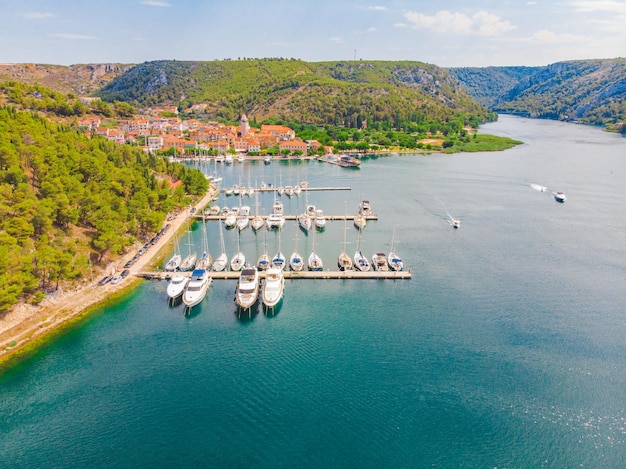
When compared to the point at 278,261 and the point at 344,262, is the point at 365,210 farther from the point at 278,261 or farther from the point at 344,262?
the point at 278,261

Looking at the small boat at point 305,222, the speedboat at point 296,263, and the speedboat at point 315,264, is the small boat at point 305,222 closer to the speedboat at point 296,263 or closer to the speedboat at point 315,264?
the speedboat at point 315,264

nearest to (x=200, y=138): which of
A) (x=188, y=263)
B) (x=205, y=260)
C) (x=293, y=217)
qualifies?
(x=293, y=217)

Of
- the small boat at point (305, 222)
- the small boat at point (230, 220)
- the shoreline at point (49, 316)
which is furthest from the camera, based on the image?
the small boat at point (230, 220)

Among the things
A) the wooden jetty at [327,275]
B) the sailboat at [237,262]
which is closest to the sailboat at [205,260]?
the wooden jetty at [327,275]

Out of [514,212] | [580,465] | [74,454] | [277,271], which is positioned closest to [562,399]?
[580,465]

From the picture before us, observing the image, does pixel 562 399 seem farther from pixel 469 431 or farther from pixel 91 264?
pixel 91 264

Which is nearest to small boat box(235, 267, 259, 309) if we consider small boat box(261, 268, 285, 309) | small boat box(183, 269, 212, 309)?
small boat box(261, 268, 285, 309)

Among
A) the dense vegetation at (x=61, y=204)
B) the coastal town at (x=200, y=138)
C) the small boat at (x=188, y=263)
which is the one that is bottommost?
the small boat at (x=188, y=263)

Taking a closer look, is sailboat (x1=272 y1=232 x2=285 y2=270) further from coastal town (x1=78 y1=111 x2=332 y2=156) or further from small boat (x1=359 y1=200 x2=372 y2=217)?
coastal town (x1=78 y1=111 x2=332 y2=156)
